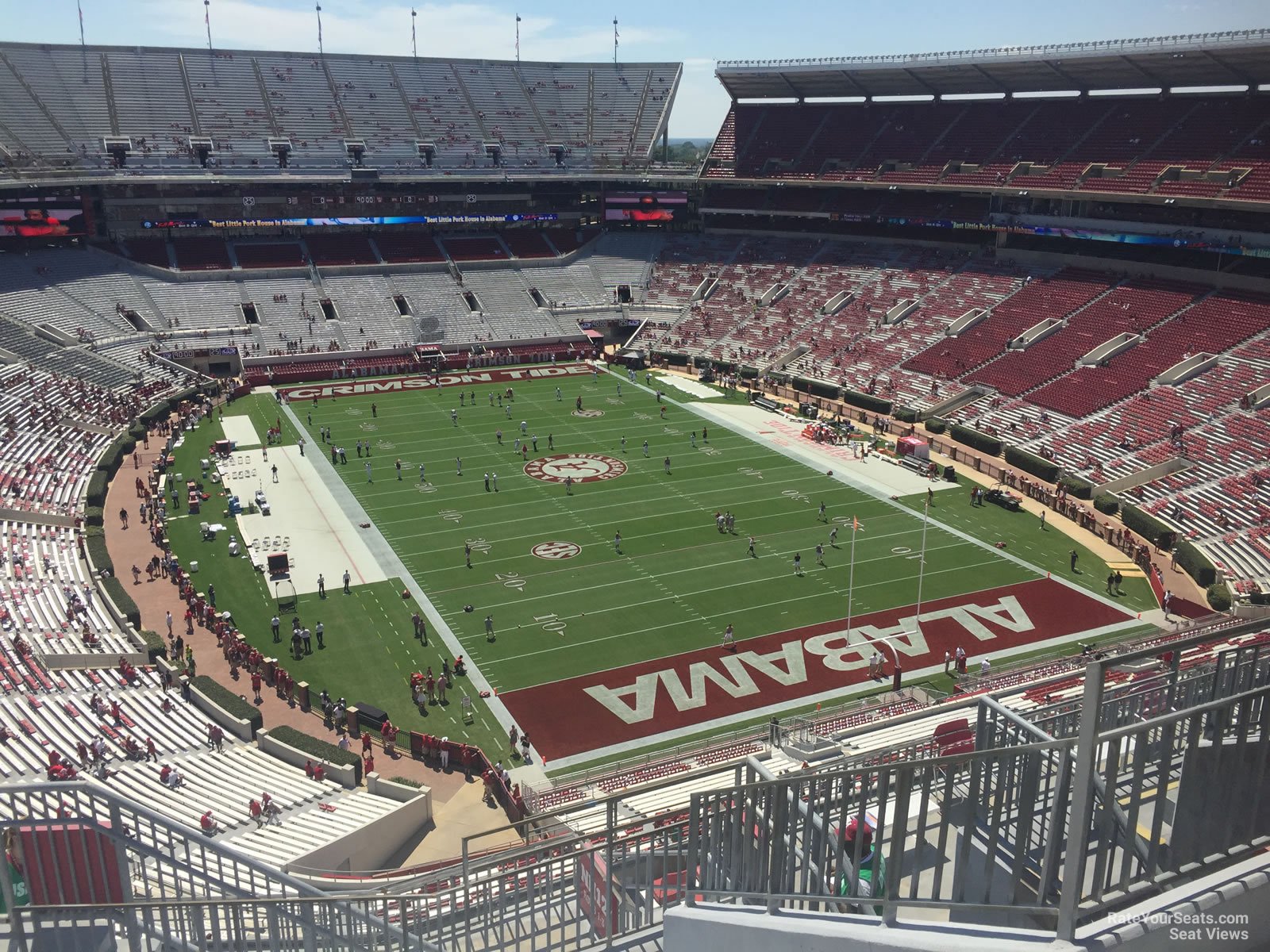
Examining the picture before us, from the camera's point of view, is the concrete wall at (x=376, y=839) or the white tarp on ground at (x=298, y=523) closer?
the concrete wall at (x=376, y=839)

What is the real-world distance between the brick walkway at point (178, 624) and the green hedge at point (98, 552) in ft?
1.45

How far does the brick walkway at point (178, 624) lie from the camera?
68.2 feet

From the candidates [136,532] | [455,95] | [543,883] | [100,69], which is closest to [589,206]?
[455,95]

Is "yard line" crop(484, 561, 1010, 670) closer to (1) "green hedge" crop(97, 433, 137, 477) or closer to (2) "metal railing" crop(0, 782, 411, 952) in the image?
(2) "metal railing" crop(0, 782, 411, 952)

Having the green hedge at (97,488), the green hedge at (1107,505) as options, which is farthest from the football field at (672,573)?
the green hedge at (97,488)

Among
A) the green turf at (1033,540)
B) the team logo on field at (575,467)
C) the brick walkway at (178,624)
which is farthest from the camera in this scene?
the team logo on field at (575,467)

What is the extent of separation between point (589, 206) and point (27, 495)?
49595 mm

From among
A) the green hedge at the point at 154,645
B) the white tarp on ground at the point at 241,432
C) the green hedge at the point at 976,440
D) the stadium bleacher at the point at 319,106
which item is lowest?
the green hedge at the point at 154,645

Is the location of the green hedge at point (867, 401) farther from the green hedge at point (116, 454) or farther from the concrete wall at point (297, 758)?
the concrete wall at point (297, 758)

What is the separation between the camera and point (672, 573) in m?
30.4

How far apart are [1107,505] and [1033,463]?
474 cm

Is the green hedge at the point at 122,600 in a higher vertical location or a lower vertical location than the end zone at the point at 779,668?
higher

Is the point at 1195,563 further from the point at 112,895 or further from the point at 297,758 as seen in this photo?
the point at 112,895

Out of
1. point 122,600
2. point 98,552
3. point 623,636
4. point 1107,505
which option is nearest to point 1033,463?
point 1107,505
